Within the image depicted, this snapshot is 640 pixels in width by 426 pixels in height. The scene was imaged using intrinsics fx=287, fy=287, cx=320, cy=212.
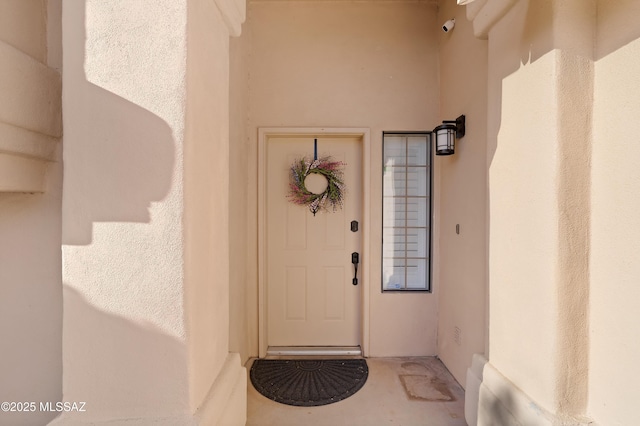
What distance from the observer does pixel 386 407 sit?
208cm

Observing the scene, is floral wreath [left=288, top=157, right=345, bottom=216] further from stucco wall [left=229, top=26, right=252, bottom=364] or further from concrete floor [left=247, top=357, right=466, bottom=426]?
concrete floor [left=247, top=357, right=466, bottom=426]

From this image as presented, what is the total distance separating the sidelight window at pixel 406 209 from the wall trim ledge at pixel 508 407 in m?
1.39

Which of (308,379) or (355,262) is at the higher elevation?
(355,262)

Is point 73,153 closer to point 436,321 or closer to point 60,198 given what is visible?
point 60,198

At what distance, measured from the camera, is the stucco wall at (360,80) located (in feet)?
9.12

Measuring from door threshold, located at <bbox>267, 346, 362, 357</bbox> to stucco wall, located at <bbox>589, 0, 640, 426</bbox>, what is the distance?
6.53 feet

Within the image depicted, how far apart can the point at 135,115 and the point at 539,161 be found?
1.61m

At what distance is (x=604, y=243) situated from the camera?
1.09 m

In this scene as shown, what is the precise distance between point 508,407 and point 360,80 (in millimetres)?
2675

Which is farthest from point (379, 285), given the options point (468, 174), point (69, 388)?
point (69, 388)

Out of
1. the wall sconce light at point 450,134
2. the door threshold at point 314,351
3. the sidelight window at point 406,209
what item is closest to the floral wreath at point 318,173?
the sidelight window at point 406,209

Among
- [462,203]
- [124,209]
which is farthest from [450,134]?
[124,209]

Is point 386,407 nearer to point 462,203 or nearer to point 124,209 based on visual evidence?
point 462,203

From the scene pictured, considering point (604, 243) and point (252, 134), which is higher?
point (252, 134)
